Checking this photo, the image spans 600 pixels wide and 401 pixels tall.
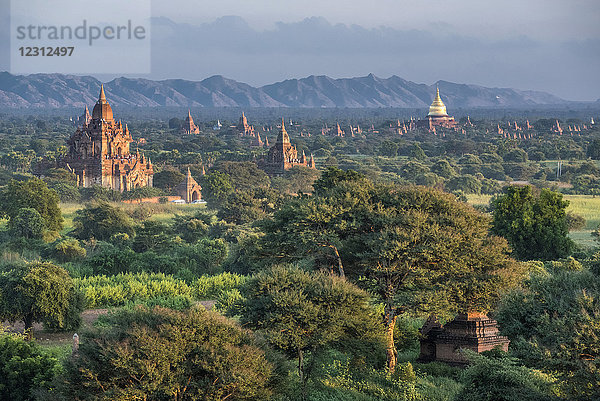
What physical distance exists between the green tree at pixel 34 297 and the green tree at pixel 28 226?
62.1 ft

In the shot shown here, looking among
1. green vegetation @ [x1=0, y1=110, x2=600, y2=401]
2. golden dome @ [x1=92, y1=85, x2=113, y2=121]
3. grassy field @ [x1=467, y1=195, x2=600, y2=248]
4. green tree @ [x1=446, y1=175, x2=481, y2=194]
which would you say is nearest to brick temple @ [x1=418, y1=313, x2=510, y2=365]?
green vegetation @ [x1=0, y1=110, x2=600, y2=401]

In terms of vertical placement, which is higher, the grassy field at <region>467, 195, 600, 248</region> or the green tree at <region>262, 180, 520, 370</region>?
the green tree at <region>262, 180, 520, 370</region>

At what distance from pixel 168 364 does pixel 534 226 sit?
28784mm

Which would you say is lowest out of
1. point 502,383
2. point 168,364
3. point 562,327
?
point 502,383

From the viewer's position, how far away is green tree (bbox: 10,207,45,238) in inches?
1860

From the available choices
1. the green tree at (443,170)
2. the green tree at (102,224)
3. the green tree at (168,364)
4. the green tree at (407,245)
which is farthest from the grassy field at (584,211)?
the green tree at (168,364)

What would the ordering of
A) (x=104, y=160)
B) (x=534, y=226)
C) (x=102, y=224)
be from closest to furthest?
1. (x=534, y=226)
2. (x=102, y=224)
3. (x=104, y=160)

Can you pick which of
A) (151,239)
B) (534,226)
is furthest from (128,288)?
(534,226)

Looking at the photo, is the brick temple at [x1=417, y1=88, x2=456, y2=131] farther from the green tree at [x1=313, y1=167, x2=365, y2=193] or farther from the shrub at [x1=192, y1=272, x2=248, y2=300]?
the shrub at [x1=192, y1=272, x2=248, y2=300]

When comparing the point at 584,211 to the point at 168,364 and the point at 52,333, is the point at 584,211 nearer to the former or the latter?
the point at 52,333

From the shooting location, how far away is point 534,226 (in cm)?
4259

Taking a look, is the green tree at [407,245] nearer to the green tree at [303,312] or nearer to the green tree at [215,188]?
the green tree at [303,312]

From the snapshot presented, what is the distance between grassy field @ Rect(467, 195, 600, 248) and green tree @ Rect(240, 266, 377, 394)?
88.8ft

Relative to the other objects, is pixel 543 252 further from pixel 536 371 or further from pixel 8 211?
pixel 8 211
